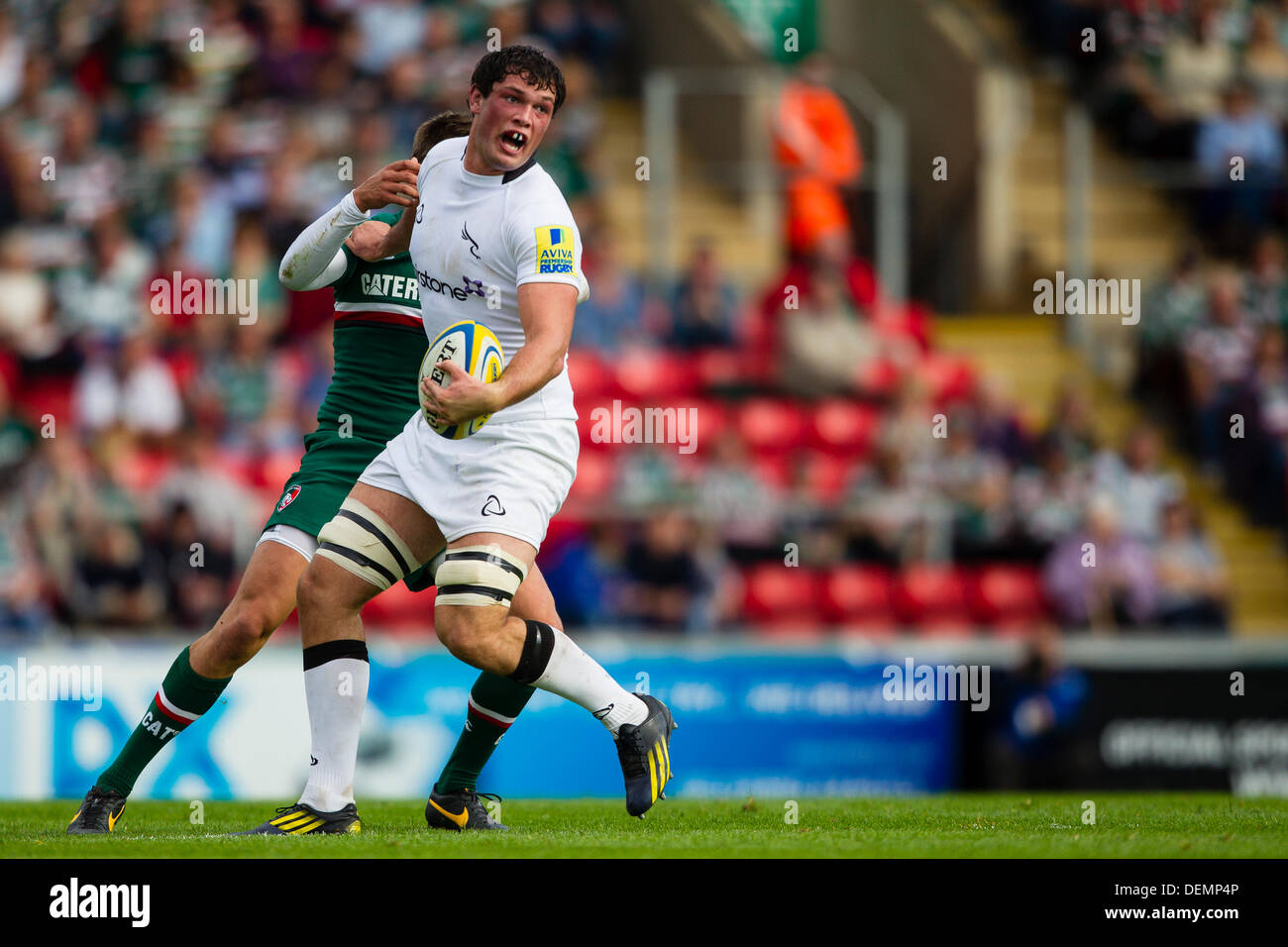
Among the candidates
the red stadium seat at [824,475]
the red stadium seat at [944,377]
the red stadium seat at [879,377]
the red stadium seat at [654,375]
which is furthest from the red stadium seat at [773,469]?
the red stadium seat at [944,377]

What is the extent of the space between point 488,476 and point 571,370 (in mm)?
8186

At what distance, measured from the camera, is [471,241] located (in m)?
6.52

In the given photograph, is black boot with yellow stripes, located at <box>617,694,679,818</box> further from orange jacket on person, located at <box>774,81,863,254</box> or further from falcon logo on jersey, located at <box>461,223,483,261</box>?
orange jacket on person, located at <box>774,81,863,254</box>

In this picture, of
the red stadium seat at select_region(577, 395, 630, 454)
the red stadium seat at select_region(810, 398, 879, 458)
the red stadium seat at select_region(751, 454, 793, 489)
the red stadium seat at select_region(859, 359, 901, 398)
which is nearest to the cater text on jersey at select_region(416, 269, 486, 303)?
the red stadium seat at select_region(577, 395, 630, 454)

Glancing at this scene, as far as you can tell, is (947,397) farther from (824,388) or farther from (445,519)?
(445,519)

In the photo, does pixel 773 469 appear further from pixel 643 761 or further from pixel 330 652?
pixel 330 652

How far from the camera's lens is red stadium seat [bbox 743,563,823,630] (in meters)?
13.9

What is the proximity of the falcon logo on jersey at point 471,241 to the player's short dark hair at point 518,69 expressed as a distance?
47 centimetres

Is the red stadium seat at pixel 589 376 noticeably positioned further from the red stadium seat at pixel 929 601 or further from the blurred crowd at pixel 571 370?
the red stadium seat at pixel 929 601

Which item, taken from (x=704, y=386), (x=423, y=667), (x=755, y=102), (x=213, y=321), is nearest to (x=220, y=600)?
(x=423, y=667)

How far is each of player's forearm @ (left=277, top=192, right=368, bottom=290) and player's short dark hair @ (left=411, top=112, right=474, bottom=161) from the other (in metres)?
0.49

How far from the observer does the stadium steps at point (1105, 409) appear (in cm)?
1648

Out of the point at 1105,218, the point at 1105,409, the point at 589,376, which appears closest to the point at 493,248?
the point at 589,376

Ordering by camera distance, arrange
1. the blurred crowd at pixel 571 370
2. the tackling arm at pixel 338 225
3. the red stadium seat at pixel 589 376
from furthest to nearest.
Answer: the red stadium seat at pixel 589 376 → the blurred crowd at pixel 571 370 → the tackling arm at pixel 338 225
